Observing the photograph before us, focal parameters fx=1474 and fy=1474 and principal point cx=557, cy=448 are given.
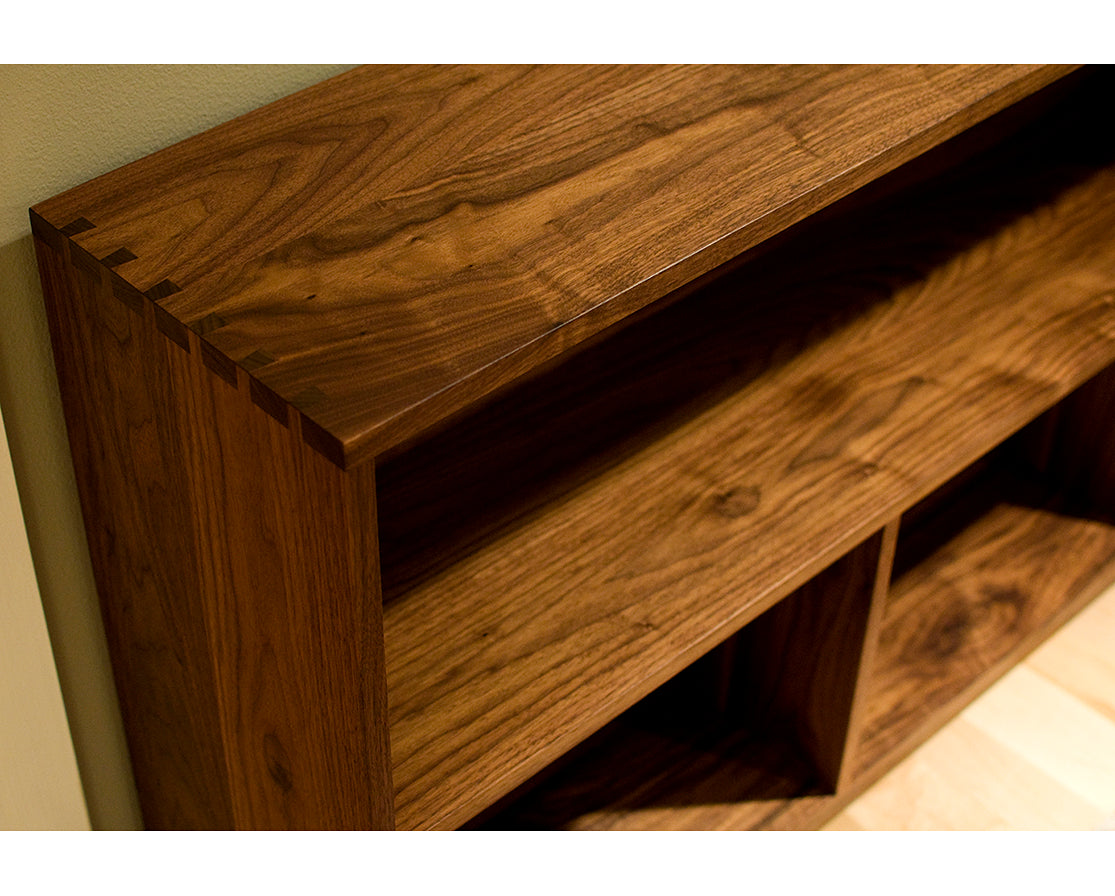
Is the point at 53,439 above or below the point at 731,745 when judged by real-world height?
above

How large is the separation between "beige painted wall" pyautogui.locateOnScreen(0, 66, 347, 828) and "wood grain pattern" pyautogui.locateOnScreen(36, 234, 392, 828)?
0.02 meters

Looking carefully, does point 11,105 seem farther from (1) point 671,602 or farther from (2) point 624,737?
(2) point 624,737

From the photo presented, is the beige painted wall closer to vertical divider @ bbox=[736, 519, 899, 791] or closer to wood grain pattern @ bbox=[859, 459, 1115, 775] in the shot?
vertical divider @ bbox=[736, 519, 899, 791]

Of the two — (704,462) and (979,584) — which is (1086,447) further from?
(704,462)

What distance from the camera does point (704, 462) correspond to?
1.08 metres

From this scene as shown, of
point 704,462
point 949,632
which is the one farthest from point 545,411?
point 949,632

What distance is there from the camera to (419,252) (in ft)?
2.64

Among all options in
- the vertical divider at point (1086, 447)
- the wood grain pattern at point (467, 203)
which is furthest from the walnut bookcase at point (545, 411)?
the vertical divider at point (1086, 447)

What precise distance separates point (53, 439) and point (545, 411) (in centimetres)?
35

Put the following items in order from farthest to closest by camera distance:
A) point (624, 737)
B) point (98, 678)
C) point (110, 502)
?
1. point (624, 737)
2. point (98, 678)
3. point (110, 502)

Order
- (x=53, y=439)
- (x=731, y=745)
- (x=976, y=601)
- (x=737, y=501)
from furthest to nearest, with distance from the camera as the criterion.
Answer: (x=976, y=601) → (x=731, y=745) → (x=737, y=501) → (x=53, y=439)

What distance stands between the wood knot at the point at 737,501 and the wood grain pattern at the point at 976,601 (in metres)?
0.39
